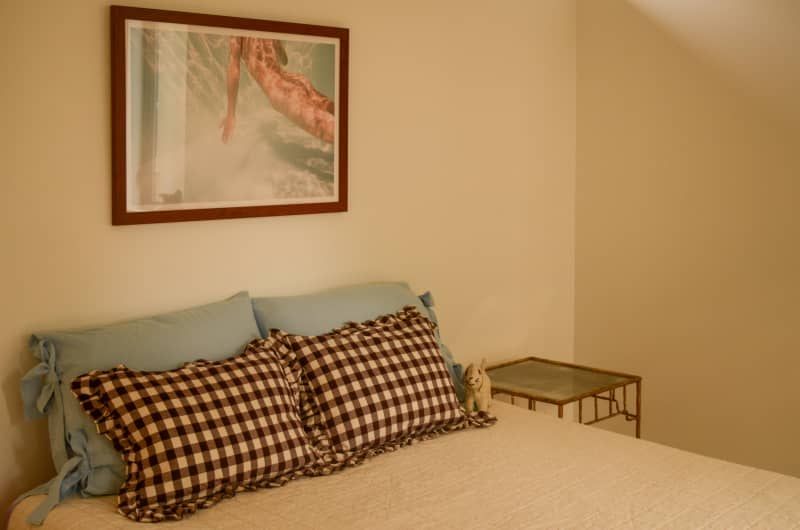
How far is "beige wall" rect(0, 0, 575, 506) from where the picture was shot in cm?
249

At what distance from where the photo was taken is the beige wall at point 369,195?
2.49 metres

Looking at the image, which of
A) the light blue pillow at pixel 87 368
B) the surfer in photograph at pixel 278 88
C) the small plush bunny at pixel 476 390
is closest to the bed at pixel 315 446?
the light blue pillow at pixel 87 368

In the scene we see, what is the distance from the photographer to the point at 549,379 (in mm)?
3598

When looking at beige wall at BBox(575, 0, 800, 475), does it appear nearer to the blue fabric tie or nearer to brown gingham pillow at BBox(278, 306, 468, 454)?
brown gingham pillow at BBox(278, 306, 468, 454)

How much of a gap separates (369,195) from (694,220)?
135 cm

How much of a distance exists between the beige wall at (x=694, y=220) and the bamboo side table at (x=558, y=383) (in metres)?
0.29

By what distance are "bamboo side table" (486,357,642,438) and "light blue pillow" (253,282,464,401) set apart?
0.33m

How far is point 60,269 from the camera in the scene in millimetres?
2553

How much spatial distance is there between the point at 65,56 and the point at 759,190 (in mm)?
2504

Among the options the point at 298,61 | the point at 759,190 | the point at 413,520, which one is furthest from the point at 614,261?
the point at 413,520

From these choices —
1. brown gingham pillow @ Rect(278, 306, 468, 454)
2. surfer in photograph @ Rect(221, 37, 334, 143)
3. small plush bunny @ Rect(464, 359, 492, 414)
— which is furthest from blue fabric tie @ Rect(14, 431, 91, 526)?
small plush bunny @ Rect(464, 359, 492, 414)

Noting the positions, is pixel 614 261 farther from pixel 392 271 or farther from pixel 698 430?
pixel 392 271

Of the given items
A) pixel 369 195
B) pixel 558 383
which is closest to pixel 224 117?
pixel 369 195

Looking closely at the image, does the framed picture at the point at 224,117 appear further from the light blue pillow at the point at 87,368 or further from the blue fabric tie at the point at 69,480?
the blue fabric tie at the point at 69,480
